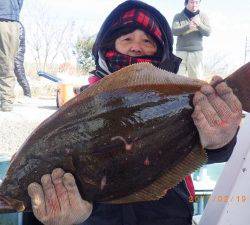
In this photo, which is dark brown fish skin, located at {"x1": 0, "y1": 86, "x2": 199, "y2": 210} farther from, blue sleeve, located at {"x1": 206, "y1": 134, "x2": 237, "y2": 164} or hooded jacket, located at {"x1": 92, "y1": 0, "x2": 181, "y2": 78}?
hooded jacket, located at {"x1": 92, "y1": 0, "x2": 181, "y2": 78}

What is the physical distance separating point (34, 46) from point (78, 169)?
4034 cm

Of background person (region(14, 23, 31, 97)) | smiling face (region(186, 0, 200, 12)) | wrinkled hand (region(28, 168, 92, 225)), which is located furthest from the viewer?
→ background person (region(14, 23, 31, 97))

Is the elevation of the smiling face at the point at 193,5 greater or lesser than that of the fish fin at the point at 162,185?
Result: lesser

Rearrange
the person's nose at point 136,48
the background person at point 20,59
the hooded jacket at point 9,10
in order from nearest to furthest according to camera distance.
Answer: the person's nose at point 136,48 → the hooded jacket at point 9,10 → the background person at point 20,59

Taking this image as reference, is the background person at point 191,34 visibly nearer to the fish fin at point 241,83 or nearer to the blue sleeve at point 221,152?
the blue sleeve at point 221,152

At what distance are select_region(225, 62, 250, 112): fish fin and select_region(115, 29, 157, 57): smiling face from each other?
1075mm

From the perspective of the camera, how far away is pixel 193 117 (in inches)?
93.0

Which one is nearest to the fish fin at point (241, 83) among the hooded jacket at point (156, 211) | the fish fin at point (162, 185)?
the fish fin at point (162, 185)

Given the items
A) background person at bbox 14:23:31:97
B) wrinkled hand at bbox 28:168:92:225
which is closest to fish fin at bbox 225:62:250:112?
wrinkled hand at bbox 28:168:92:225

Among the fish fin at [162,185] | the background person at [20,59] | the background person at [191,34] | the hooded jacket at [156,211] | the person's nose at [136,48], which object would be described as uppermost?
the person's nose at [136,48]

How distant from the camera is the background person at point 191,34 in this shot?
9.77m

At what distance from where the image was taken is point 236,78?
7.50 feet

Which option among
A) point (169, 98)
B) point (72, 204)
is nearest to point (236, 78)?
point (169, 98)

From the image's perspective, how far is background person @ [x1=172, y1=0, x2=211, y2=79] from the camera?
977cm
